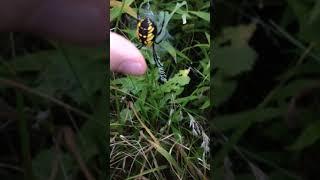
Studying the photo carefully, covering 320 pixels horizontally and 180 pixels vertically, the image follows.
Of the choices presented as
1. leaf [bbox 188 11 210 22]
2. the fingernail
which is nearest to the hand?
the fingernail

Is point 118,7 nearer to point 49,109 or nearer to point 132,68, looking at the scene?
point 132,68

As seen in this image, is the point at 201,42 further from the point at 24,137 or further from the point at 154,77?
the point at 24,137

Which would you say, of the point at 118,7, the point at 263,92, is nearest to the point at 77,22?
the point at 118,7

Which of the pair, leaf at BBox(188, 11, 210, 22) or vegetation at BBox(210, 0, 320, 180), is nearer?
leaf at BBox(188, 11, 210, 22)

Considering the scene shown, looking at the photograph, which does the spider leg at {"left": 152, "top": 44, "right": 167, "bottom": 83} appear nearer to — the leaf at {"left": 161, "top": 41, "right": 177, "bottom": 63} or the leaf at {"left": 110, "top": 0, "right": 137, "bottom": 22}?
the leaf at {"left": 161, "top": 41, "right": 177, "bottom": 63}

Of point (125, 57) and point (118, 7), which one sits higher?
point (118, 7)

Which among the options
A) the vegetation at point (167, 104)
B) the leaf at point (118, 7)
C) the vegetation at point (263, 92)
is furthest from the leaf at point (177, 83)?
the leaf at point (118, 7)

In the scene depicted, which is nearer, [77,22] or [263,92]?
[77,22]
